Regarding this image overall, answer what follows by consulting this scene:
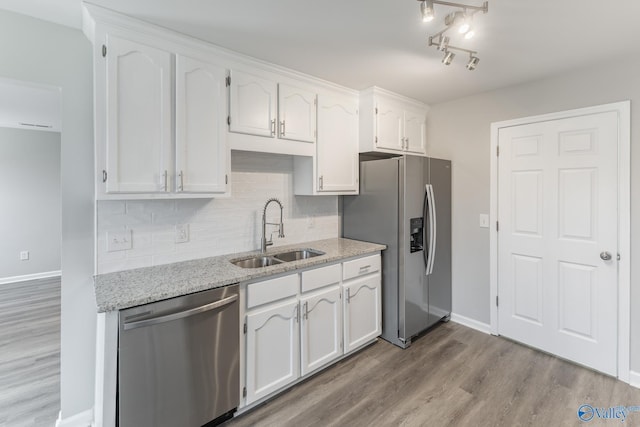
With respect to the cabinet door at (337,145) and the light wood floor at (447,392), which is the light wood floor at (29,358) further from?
the cabinet door at (337,145)

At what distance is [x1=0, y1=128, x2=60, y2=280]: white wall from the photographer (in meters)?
4.71

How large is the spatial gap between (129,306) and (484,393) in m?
2.38

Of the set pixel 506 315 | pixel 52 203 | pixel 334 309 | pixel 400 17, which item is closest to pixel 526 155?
pixel 506 315

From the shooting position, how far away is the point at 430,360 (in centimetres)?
256

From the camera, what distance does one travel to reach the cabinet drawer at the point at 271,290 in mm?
1909

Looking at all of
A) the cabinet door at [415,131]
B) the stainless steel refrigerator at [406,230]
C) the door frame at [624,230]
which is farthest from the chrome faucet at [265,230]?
the door frame at [624,230]

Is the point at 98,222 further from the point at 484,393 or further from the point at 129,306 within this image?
the point at 484,393

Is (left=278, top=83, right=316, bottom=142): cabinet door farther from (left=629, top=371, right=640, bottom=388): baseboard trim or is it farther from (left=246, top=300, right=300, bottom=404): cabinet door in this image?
(left=629, top=371, right=640, bottom=388): baseboard trim

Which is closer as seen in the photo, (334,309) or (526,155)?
(334,309)

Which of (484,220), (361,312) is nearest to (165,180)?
(361,312)

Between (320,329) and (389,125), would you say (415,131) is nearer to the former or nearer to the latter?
(389,125)

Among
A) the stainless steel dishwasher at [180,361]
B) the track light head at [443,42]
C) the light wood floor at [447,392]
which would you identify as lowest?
the light wood floor at [447,392]

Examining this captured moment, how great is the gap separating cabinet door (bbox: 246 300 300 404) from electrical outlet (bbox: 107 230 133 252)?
3.07ft

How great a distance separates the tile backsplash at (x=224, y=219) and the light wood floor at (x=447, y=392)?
119 cm
